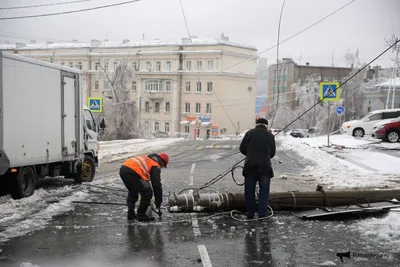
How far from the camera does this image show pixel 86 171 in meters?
13.2

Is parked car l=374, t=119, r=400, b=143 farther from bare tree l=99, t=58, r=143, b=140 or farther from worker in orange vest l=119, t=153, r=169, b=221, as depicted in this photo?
bare tree l=99, t=58, r=143, b=140

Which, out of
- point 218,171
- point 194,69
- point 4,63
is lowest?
point 218,171

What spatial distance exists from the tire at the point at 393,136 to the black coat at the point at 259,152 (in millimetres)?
19794

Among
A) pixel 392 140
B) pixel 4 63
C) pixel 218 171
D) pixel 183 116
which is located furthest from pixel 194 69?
pixel 4 63

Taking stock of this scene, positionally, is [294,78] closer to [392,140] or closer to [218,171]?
[392,140]

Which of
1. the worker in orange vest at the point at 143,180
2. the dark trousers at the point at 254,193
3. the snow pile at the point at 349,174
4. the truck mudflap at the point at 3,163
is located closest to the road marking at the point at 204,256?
the worker in orange vest at the point at 143,180

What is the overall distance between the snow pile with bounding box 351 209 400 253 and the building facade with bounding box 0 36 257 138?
56.8m

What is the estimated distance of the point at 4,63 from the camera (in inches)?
351

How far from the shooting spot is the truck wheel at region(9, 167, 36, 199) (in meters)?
9.67

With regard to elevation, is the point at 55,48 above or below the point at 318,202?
above

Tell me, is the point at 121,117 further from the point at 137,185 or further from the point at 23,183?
the point at 137,185

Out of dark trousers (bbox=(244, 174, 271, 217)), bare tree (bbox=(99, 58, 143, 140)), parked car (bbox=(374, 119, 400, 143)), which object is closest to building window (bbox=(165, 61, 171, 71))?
bare tree (bbox=(99, 58, 143, 140))

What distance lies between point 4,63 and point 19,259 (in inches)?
180

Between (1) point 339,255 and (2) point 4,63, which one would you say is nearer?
(1) point 339,255
